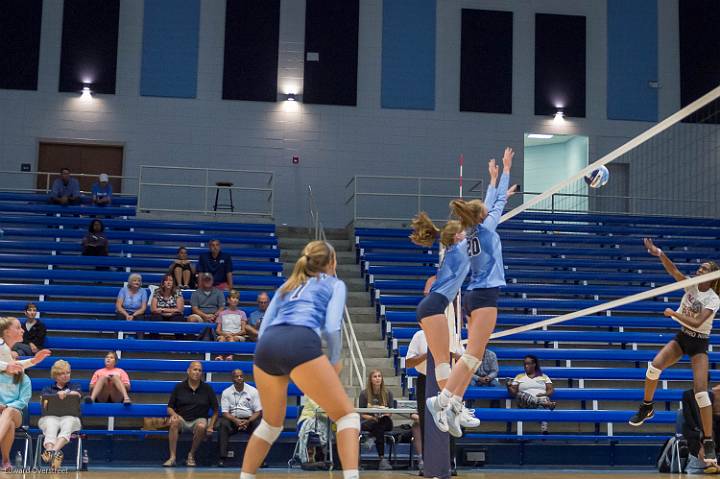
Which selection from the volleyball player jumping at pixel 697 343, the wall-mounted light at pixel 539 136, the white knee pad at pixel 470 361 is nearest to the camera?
the white knee pad at pixel 470 361

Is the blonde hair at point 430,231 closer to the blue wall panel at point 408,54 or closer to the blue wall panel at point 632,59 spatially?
the blue wall panel at point 408,54

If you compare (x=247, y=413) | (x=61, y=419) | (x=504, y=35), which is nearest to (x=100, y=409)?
(x=61, y=419)

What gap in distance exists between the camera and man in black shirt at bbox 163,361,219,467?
12.0 metres

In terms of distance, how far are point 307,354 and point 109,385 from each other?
309 inches

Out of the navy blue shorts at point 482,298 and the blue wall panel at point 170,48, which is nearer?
the navy blue shorts at point 482,298

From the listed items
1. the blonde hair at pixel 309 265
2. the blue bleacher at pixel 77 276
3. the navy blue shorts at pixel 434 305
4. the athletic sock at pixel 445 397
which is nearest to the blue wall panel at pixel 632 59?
the blue bleacher at pixel 77 276

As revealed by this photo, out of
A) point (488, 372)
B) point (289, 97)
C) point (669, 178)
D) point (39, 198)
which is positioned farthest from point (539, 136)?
point (39, 198)

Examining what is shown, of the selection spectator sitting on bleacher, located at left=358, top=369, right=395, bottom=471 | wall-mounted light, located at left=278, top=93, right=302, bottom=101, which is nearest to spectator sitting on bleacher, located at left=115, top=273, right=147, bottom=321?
spectator sitting on bleacher, located at left=358, top=369, right=395, bottom=471

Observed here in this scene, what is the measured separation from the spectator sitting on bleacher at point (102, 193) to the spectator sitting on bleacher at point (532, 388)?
30.2 ft

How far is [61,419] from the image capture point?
1123 centimetres

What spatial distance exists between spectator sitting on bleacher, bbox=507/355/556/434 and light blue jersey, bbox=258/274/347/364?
25.2ft

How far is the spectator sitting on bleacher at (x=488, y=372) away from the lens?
13.0m

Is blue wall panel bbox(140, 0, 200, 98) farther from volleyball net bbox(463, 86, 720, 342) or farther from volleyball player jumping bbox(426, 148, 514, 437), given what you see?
volleyball player jumping bbox(426, 148, 514, 437)

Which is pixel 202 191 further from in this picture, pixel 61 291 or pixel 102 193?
pixel 61 291
